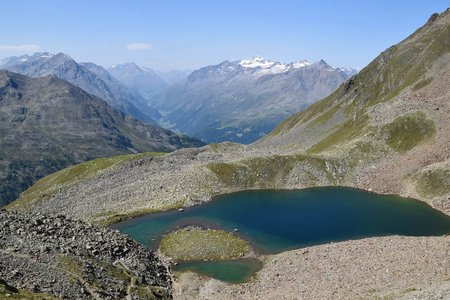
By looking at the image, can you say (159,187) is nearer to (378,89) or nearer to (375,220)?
(375,220)

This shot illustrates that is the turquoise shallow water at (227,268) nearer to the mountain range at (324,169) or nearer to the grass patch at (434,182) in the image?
the mountain range at (324,169)

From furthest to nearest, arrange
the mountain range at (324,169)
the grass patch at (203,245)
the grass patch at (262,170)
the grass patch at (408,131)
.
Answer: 1. the grass patch at (408,131)
2. the grass patch at (262,170)
3. the mountain range at (324,169)
4. the grass patch at (203,245)

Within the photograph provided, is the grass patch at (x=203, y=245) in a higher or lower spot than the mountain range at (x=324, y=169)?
lower

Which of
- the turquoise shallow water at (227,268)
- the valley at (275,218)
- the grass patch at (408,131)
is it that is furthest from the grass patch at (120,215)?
the grass patch at (408,131)

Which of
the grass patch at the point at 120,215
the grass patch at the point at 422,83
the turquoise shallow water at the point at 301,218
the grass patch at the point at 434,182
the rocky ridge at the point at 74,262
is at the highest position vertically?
the grass patch at the point at 422,83

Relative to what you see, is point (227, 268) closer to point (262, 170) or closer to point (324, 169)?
point (262, 170)

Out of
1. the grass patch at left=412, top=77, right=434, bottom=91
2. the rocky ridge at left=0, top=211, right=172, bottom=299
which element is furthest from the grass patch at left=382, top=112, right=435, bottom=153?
the rocky ridge at left=0, top=211, right=172, bottom=299
